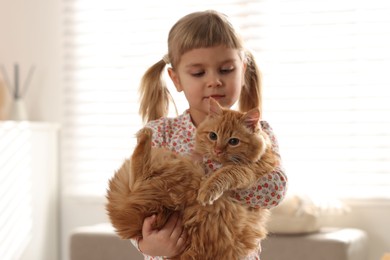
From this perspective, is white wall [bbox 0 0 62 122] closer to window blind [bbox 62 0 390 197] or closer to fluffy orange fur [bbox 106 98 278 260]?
window blind [bbox 62 0 390 197]

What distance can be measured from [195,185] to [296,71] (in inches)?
81.4

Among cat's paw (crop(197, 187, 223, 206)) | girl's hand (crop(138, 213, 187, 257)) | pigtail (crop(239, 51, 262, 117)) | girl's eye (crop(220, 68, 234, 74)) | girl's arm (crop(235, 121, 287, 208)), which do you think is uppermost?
girl's eye (crop(220, 68, 234, 74))

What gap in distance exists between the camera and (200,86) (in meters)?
1.56

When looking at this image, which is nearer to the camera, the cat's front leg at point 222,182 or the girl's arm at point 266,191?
the cat's front leg at point 222,182

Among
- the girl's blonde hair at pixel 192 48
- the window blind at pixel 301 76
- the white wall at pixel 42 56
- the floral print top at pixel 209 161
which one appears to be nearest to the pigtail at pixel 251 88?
the girl's blonde hair at pixel 192 48

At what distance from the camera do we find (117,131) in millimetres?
3561

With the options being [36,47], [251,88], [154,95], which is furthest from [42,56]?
[251,88]

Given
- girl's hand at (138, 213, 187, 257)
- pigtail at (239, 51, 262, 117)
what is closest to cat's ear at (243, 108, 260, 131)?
girl's hand at (138, 213, 187, 257)

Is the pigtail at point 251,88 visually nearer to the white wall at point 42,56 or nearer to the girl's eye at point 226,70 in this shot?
the girl's eye at point 226,70

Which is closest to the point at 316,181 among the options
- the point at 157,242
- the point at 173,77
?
the point at 173,77

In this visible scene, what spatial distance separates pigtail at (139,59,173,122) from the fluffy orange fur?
42cm

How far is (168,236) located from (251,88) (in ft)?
1.99

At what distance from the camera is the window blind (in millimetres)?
3180

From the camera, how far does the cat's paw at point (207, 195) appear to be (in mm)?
1252
